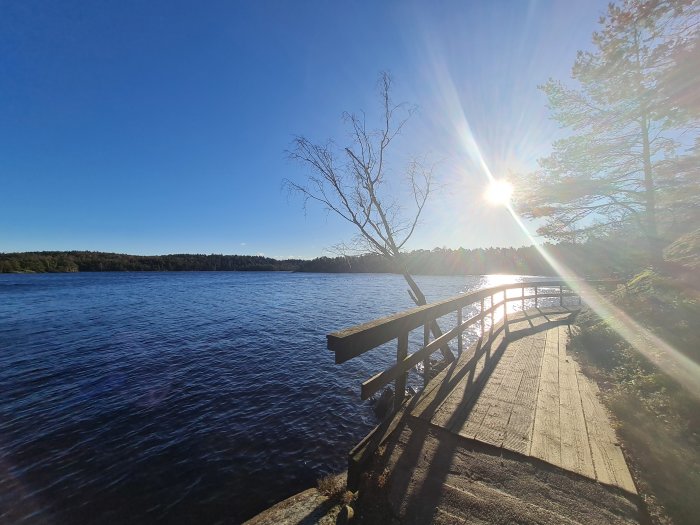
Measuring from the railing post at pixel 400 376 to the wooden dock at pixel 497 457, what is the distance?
8 cm

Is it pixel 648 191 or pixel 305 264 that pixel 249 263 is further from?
pixel 648 191

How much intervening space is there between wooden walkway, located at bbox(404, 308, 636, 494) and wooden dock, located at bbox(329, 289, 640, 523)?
2 cm

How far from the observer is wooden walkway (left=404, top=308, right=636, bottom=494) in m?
3.42

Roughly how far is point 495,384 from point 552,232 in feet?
30.0

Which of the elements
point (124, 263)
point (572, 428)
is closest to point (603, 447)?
point (572, 428)

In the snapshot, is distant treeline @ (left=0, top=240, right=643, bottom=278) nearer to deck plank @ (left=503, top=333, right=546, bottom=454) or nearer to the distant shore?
the distant shore

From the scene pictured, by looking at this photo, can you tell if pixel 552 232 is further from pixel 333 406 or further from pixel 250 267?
pixel 250 267

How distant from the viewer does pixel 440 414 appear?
168 inches

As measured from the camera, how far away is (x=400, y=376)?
4281 millimetres

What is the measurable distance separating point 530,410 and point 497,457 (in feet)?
5.01

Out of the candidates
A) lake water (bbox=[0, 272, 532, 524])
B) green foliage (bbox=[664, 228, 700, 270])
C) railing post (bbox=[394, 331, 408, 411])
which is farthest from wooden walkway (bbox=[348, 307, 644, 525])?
green foliage (bbox=[664, 228, 700, 270])

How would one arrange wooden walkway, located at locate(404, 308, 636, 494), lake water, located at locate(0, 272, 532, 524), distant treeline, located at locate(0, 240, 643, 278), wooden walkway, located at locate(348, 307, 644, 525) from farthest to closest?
distant treeline, located at locate(0, 240, 643, 278) → lake water, located at locate(0, 272, 532, 524) → wooden walkway, located at locate(404, 308, 636, 494) → wooden walkway, located at locate(348, 307, 644, 525)

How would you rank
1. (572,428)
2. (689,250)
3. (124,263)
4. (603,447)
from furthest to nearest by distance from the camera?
(124,263) → (689,250) → (572,428) → (603,447)

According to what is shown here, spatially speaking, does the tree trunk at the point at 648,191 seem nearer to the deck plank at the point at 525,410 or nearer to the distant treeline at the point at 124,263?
the deck plank at the point at 525,410
